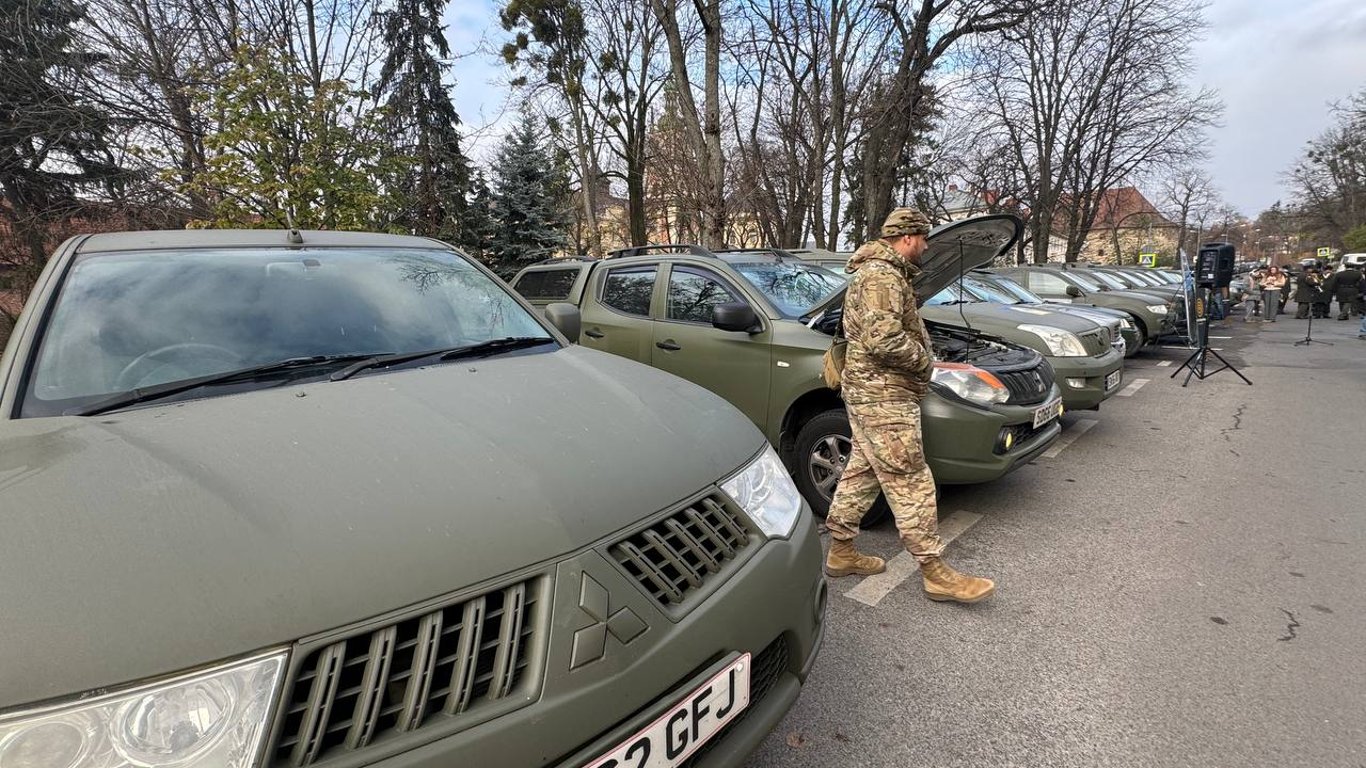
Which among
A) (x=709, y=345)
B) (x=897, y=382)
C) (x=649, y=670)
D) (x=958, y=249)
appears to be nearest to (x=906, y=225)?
(x=897, y=382)

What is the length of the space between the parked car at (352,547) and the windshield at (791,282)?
95.0 inches

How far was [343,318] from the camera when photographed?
2.24 metres

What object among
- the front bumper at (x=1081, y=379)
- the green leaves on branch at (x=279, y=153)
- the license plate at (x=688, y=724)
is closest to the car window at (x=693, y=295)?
the license plate at (x=688, y=724)

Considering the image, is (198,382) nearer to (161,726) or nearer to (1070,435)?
(161,726)

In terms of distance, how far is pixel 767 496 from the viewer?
1.90 metres

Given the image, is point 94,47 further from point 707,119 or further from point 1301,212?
point 1301,212

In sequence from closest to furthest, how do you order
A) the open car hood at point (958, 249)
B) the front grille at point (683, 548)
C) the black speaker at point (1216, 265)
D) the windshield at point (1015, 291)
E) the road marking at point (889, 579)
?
the front grille at point (683, 548) < the road marking at point (889, 579) < the open car hood at point (958, 249) < the black speaker at point (1216, 265) < the windshield at point (1015, 291)

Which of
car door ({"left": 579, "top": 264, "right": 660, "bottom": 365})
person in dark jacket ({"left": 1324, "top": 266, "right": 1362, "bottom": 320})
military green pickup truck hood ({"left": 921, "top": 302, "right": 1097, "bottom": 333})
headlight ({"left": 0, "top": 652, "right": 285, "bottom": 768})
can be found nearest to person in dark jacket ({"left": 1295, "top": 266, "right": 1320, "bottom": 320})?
person in dark jacket ({"left": 1324, "top": 266, "right": 1362, "bottom": 320})

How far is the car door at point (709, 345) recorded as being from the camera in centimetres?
433

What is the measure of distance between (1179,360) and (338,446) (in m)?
14.3

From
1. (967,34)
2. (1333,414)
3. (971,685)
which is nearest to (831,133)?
(967,34)

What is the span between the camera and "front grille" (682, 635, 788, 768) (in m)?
1.53

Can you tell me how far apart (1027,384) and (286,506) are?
428 centimetres

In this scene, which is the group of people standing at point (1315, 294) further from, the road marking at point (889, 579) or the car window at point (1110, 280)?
the road marking at point (889, 579)
